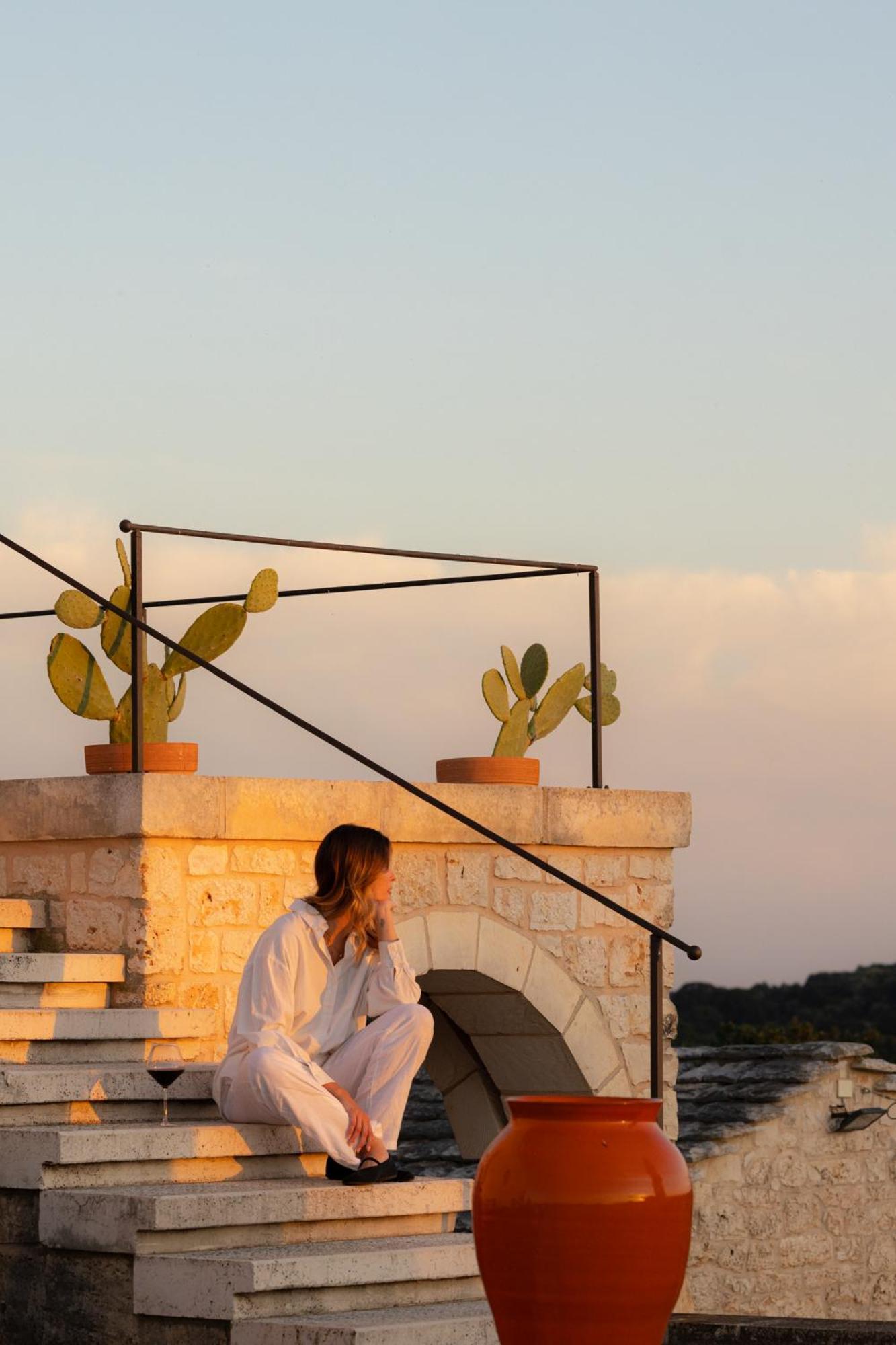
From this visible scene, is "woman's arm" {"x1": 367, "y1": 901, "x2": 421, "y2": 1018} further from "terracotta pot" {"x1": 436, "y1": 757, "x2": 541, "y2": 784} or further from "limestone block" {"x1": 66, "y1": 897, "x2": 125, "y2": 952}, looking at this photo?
"terracotta pot" {"x1": 436, "y1": 757, "x2": 541, "y2": 784}

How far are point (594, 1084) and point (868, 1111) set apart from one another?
3.19 meters

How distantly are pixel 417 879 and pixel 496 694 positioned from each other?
4.40 feet

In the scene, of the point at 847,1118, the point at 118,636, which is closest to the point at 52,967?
the point at 118,636

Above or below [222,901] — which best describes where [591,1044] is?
below

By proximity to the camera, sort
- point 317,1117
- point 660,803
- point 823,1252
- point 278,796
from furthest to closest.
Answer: point 823,1252 < point 660,803 < point 278,796 < point 317,1117

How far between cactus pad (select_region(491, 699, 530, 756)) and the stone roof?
8.27ft

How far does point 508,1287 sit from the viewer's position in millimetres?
4598

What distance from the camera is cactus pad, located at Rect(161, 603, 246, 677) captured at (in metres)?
7.50

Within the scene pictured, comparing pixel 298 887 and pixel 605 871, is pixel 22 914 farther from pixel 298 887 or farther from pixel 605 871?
pixel 605 871

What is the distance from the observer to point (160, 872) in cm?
676

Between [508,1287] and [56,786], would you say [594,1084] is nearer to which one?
[56,786]

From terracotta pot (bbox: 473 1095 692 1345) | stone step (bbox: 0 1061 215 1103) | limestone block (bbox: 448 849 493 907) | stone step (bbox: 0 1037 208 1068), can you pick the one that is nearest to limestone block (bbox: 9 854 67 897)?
stone step (bbox: 0 1037 208 1068)

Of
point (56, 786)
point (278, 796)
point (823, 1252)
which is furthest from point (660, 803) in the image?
point (823, 1252)

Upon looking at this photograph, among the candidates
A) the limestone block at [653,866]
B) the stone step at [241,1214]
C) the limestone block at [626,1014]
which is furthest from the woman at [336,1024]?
the limestone block at [653,866]
